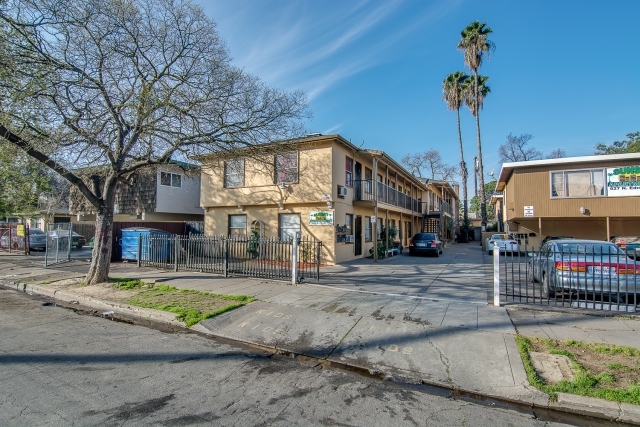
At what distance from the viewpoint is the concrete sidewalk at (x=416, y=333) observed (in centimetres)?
406

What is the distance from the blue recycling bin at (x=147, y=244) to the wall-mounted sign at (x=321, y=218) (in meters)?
6.02

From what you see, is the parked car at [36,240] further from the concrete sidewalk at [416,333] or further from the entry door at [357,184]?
the entry door at [357,184]

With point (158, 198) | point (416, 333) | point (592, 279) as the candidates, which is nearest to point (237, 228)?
point (158, 198)

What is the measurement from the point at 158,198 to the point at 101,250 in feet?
41.8

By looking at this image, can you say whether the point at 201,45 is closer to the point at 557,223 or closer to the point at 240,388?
the point at 240,388

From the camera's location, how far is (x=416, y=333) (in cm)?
560

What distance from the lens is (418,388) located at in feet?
13.1

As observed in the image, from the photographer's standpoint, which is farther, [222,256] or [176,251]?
[222,256]

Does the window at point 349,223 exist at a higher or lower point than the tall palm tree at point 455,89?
lower

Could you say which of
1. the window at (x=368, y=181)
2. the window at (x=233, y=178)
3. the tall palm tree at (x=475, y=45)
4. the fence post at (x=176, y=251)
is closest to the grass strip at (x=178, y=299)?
the fence post at (x=176, y=251)

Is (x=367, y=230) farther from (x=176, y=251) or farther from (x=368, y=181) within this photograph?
(x=176, y=251)

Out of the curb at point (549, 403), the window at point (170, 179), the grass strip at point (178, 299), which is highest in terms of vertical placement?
the window at point (170, 179)

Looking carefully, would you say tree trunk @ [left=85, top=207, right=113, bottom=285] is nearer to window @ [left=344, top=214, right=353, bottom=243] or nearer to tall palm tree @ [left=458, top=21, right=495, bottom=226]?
window @ [left=344, top=214, right=353, bottom=243]

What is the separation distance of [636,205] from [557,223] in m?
4.14
